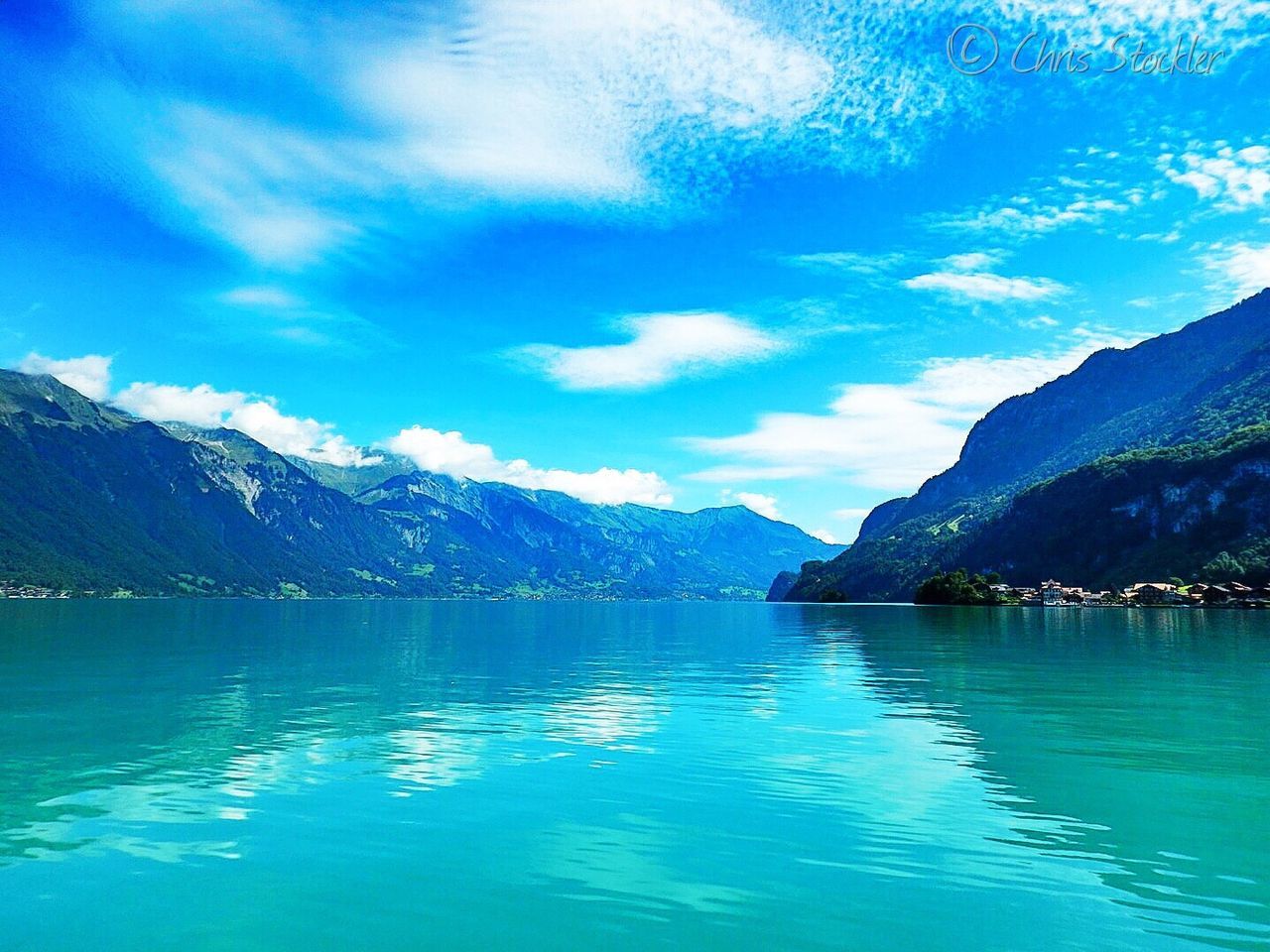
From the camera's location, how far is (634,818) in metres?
26.1

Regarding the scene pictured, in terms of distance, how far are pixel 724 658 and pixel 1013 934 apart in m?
77.1

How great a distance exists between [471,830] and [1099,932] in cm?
1675

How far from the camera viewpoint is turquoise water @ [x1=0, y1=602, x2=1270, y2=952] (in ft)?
58.5

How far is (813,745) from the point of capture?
38719 millimetres

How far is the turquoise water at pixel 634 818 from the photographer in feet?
58.5

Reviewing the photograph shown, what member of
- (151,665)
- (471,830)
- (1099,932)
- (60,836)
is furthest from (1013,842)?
(151,665)

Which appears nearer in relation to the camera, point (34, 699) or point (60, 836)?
point (60, 836)

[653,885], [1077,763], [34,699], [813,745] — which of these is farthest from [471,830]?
[34,699]

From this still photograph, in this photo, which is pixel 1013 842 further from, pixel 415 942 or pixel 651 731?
pixel 651 731

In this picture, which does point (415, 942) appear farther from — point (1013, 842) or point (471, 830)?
point (1013, 842)

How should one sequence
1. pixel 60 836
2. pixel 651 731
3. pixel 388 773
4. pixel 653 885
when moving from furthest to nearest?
1. pixel 651 731
2. pixel 388 773
3. pixel 60 836
4. pixel 653 885

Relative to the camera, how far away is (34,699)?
53.7 meters

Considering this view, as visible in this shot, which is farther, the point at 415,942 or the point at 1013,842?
the point at 1013,842

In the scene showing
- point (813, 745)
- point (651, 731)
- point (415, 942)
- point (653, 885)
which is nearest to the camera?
point (415, 942)
